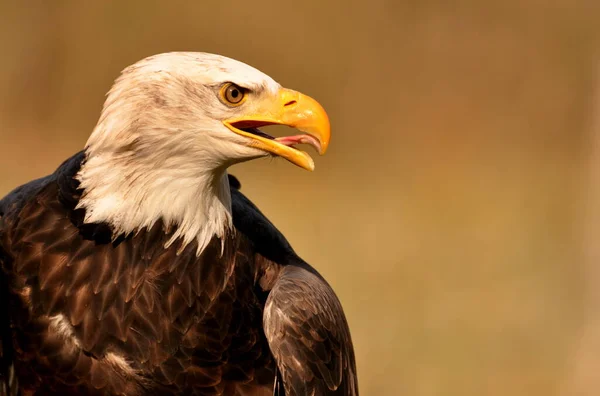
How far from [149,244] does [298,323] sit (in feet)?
2.59

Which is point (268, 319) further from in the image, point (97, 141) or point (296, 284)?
point (97, 141)

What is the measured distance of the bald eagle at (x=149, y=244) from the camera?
4.54 meters

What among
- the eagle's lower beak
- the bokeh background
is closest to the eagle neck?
the eagle's lower beak

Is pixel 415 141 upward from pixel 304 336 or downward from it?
downward

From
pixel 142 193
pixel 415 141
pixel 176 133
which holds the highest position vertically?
pixel 176 133

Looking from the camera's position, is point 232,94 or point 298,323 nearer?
point 232,94

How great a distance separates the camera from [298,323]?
5.09 metres

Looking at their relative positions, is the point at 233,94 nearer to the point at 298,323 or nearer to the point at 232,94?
the point at 232,94

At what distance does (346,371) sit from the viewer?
18.0ft

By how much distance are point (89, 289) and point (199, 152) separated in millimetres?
694

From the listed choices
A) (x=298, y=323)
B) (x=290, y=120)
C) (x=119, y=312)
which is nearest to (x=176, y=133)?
(x=290, y=120)

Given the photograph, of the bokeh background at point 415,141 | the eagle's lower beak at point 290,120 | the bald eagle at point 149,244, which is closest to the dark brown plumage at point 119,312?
the bald eagle at point 149,244

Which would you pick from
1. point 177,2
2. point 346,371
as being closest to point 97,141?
point 346,371

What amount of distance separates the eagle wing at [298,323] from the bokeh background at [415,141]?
3196 millimetres
